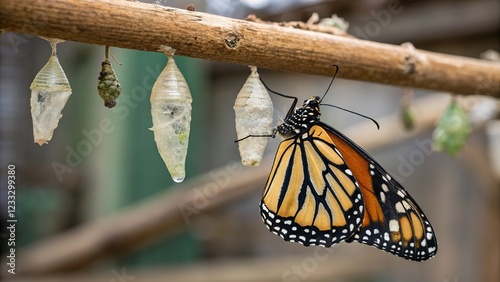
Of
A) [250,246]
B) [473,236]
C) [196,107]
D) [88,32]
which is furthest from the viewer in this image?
[250,246]

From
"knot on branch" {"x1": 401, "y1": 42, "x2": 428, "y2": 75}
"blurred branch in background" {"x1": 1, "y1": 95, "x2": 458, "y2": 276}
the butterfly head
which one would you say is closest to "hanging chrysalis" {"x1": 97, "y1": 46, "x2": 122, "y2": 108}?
the butterfly head

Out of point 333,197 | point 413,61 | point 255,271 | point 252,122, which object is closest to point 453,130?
point 413,61

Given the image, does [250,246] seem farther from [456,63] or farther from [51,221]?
[456,63]

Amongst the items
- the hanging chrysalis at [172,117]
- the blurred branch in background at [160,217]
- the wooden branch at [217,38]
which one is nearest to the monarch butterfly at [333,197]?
the wooden branch at [217,38]

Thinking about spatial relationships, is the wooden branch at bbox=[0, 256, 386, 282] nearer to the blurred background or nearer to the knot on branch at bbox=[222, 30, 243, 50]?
the blurred background

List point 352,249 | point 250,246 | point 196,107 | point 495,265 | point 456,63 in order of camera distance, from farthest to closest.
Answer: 1. point 250,246
2. point 352,249
3. point 196,107
4. point 495,265
5. point 456,63

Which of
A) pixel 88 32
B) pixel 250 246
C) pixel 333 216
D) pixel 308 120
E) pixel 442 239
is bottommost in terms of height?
pixel 250 246

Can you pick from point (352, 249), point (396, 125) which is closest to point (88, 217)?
point (352, 249)

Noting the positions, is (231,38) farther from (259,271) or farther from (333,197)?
(259,271)

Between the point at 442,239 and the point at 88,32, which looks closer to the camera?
the point at 88,32
